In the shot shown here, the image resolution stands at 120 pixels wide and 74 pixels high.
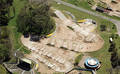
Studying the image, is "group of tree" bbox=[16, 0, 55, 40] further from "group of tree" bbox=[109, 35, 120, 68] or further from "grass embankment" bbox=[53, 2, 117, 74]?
"group of tree" bbox=[109, 35, 120, 68]

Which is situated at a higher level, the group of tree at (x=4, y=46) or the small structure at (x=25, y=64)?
the group of tree at (x=4, y=46)

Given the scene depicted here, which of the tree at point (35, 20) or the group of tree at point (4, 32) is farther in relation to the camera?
the tree at point (35, 20)

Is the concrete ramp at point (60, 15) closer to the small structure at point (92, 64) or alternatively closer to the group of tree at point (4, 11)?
the group of tree at point (4, 11)

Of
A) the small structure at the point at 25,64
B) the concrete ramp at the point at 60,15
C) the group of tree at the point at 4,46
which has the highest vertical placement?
the concrete ramp at the point at 60,15

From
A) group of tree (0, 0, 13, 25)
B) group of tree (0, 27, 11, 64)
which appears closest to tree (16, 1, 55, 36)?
group of tree (0, 27, 11, 64)

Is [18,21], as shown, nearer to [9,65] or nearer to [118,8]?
[9,65]

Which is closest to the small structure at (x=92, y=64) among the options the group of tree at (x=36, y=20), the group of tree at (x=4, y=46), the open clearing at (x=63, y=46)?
the open clearing at (x=63, y=46)

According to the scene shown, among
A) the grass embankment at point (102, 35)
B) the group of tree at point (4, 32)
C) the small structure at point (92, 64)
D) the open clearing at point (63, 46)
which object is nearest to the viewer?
the small structure at point (92, 64)

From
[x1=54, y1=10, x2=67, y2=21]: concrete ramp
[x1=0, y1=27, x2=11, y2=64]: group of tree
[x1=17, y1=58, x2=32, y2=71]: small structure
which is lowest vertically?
[x1=17, y1=58, x2=32, y2=71]: small structure
